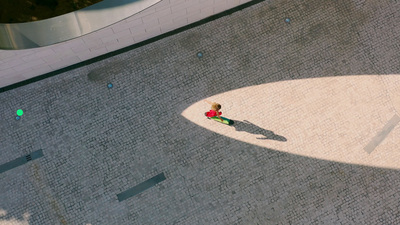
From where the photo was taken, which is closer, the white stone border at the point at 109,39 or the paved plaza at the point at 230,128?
the white stone border at the point at 109,39

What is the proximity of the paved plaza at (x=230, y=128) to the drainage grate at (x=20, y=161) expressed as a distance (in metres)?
0.11

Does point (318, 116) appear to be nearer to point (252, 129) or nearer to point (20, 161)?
point (252, 129)

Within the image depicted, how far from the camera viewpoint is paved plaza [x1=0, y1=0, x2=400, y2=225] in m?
9.90

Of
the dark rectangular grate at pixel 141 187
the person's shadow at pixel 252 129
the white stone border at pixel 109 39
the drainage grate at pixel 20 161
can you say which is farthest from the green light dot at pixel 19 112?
the person's shadow at pixel 252 129

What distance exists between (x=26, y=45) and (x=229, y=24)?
248 inches

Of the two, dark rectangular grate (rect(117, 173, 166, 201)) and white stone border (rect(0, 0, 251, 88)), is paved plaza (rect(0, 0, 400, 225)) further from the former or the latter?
white stone border (rect(0, 0, 251, 88))

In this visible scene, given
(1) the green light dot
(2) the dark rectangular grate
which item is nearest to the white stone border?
(1) the green light dot

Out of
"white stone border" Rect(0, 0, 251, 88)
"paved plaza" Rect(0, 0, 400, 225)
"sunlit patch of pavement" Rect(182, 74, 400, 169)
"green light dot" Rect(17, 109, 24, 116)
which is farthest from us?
"green light dot" Rect(17, 109, 24, 116)

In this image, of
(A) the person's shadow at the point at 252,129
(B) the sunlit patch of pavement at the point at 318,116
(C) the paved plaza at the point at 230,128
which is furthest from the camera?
(A) the person's shadow at the point at 252,129

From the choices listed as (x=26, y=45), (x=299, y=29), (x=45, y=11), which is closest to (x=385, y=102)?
(x=299, y=29)

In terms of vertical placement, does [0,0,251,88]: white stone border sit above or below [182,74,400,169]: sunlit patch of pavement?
above

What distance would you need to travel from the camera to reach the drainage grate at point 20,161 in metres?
10.1

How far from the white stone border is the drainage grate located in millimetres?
2507

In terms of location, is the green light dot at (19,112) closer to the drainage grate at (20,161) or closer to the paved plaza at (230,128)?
the paved plaza at (230,128)
